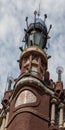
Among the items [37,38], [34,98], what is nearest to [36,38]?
[37,38]

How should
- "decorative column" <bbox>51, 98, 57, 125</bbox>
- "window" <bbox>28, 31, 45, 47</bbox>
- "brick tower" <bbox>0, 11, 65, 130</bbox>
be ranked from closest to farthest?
"brick tower" <bbox>0, 11, 65, 130</bbox> < "decorative column" <bbox>51, 98, 57, 125</bbox> < "window" <bbox>28, 31, 45, 47</bbox>

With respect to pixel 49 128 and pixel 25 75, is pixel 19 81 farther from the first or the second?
pixel 49 128

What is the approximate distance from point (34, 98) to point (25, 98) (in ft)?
2.22

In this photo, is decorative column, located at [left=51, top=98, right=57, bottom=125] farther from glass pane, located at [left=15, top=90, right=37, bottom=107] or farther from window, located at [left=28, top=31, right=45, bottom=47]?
window, located at [left=28, top=31, right=45, bottom=47]

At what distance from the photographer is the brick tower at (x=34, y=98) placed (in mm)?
32688

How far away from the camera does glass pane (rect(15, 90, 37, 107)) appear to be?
3378 cm

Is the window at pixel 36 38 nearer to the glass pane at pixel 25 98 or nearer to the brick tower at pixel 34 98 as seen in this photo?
the brick tower at pixel 34 98

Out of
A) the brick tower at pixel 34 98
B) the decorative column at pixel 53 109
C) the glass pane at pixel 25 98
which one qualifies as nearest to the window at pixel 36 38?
the brick tower at pixel 34 98

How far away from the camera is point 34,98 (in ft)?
112

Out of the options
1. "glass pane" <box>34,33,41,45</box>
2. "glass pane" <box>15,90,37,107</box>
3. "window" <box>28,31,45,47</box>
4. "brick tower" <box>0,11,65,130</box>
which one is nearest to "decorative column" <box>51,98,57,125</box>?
"brick tower" <box>0,11,65,130</box>

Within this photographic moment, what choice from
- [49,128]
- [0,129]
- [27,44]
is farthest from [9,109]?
[27,44]

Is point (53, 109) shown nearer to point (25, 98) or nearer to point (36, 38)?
point (25, 98)

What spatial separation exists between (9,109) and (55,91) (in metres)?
3.84

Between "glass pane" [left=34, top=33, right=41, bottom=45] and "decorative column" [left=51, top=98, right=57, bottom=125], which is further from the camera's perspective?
"glass pane" [left=34, top=33, right=41, bottom=45]
